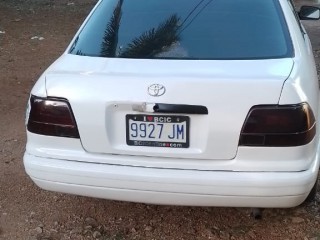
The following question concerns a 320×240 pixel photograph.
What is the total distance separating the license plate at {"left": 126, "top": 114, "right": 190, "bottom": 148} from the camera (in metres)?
2.84

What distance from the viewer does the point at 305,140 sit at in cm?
288

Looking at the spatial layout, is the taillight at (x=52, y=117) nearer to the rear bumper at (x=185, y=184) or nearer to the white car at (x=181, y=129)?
the white car at (x=181, y=129)

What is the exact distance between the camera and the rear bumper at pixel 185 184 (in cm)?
284

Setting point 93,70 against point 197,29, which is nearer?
point 93,70

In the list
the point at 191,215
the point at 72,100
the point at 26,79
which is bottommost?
the point at 26,79

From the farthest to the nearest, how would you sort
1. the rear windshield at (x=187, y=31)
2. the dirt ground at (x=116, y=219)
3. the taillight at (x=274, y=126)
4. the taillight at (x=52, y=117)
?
the dirt ground at (x=116, y=219) < the rear windshield at (x=187, y=31) < the taillight at (x=52, y=117) < the taillight at (x=274, y=126)

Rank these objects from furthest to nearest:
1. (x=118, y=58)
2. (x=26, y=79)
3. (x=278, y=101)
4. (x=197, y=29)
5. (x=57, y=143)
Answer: (x=26, y=79), (x=197, y=29), (x=118, y=58), (x=57, y=143), (x=278, y=101)

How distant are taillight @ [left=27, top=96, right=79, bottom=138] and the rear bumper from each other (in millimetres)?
173

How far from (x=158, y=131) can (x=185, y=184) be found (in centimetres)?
32

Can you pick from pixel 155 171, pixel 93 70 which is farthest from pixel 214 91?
pixel 93 70

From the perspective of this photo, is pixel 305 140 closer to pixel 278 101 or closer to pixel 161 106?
pixel 278 101

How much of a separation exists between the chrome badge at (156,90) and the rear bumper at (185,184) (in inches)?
16.2

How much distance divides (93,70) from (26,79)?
4063 millimetres

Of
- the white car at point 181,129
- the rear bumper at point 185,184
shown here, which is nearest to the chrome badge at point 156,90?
the white car at point 181,129
